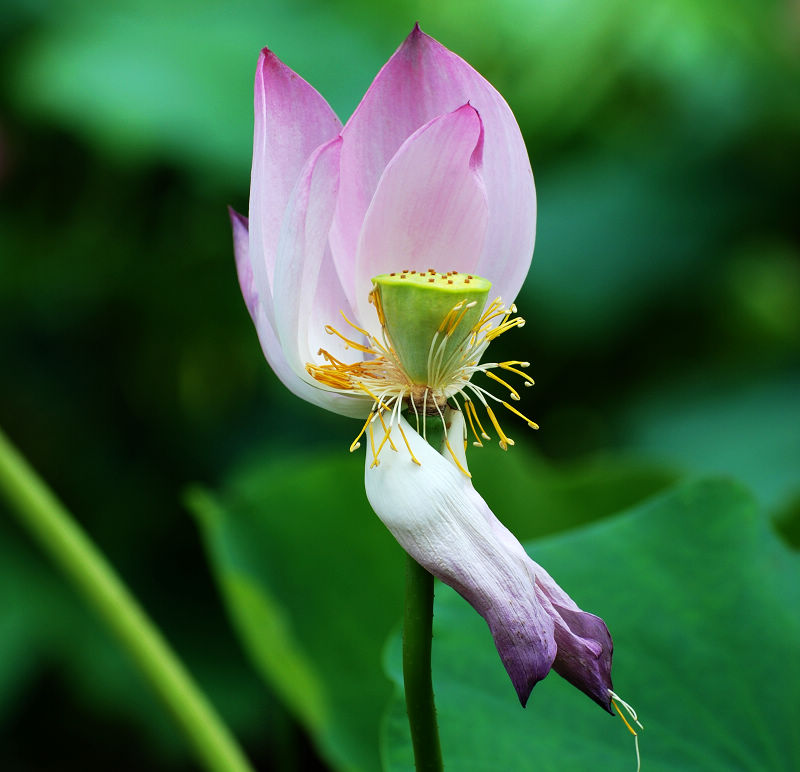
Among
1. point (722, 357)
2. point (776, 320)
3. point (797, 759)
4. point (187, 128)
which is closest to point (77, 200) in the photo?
point (187, 128)

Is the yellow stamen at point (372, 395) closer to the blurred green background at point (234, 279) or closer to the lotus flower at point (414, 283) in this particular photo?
the lotus flower at point (414, 283)

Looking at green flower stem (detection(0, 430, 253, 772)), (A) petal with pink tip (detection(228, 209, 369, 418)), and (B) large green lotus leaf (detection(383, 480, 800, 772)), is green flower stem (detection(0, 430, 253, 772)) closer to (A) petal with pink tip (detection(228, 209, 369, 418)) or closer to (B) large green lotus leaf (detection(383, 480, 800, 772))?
(B) large green lotus leaf (detection(383, 480, 800, 772))

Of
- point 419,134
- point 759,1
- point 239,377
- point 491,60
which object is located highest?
point 759,1

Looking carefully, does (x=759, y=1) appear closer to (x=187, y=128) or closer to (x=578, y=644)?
(x=187, y=128)

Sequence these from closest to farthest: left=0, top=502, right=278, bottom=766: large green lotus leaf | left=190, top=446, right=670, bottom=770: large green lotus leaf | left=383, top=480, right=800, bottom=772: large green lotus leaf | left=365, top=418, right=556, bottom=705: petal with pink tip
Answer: left=365, top=418, right=556, bottom=705: petal with pink tip < left=383, top=480, right=800, bottom=772: large green lotus leaf < left=190, top=446, right=670, bottom=770: large green lotus leaf < left=0, top=502, right=278, bottom=766: large green lotus leaf

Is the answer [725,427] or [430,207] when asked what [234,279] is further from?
[430,207]

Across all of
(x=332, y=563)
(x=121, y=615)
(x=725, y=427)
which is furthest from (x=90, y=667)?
(x=725, y=427)

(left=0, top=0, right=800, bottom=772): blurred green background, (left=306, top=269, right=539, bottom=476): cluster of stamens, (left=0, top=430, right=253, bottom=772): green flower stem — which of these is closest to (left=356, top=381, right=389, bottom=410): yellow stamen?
(left=306, top=269, right=539, bottom=476): cluster of stamens
